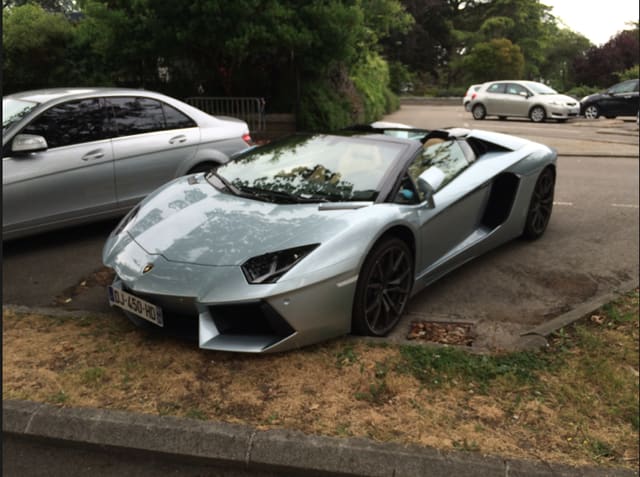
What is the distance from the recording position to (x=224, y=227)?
11.7 feet

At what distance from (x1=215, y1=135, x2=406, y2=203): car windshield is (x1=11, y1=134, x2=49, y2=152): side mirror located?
1.61 metres

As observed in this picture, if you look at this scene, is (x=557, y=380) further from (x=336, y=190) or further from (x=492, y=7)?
(x=492, y=7)

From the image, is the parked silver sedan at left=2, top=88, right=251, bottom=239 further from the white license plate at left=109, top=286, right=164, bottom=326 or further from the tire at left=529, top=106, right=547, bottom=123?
the tire at left=529, top=106, right=547, bottom=123

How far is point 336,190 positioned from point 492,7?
156ft

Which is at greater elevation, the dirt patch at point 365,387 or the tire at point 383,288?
the tire at point 383,288

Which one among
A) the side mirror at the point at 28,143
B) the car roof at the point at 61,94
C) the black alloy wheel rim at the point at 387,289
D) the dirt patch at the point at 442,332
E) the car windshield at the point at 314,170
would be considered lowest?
the dirt patch at the point at 442,332

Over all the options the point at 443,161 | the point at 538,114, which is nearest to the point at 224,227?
the point at 443,161

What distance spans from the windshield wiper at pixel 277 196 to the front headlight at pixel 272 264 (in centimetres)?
59

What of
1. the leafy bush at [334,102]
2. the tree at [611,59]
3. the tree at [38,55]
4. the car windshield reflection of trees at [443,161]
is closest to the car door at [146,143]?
the car windshield reflection of trees at [443,161]

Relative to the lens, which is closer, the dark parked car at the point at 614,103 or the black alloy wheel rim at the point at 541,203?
the black alloy wheel rim at the point at 541,203

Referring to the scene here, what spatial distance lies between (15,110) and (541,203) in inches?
198

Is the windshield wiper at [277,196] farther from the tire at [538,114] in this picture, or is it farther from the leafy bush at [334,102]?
the tire at [538,114]

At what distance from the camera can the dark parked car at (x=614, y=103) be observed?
21.7 meters

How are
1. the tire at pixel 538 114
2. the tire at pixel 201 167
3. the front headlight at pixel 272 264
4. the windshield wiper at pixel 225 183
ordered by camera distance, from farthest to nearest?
the tire at pixel 538 114
the tire at pixel 201 167
the windshield wiper at pixel 225 183
the front headlight at pixel 272 264
